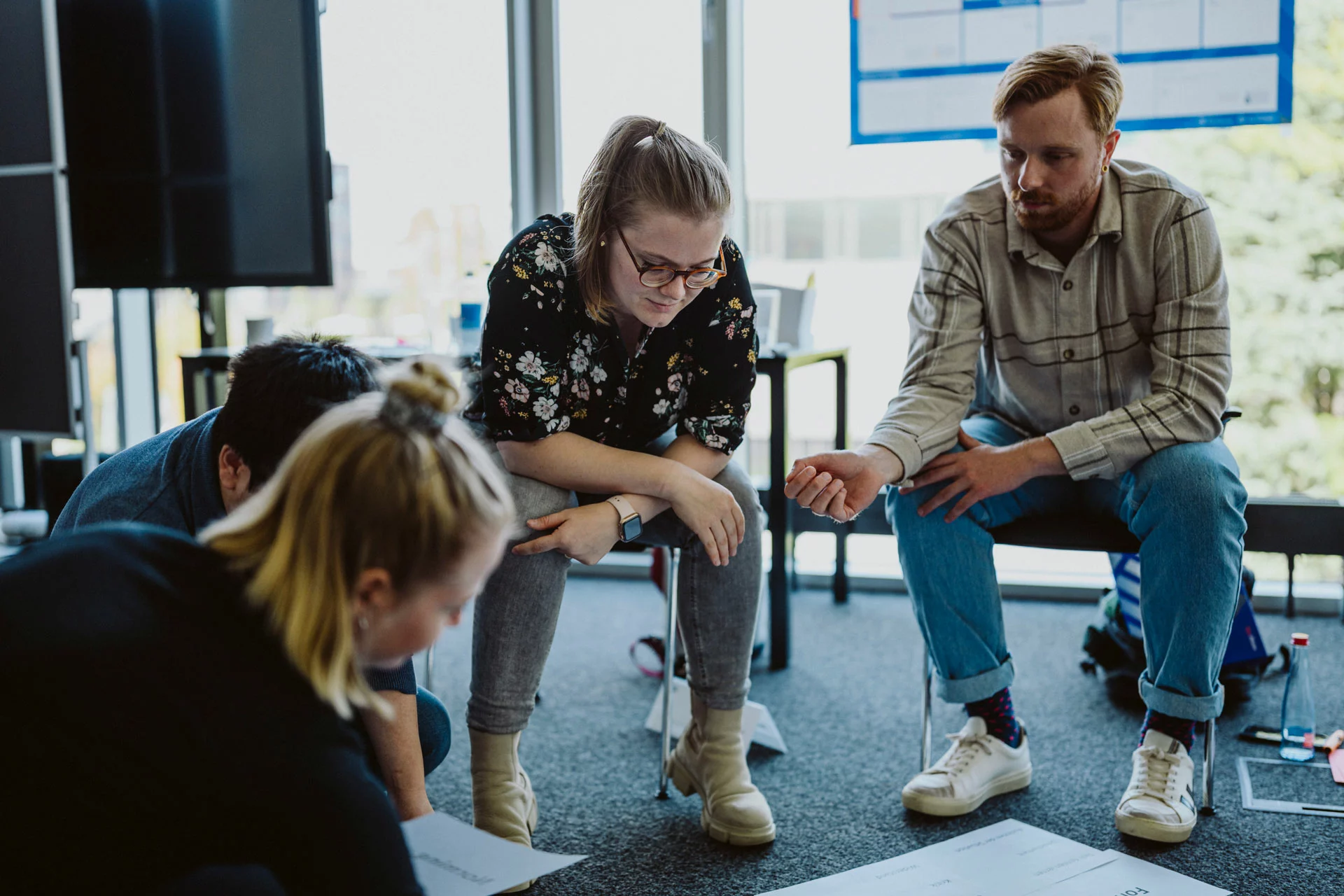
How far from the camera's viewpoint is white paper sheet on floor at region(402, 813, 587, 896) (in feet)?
3.61

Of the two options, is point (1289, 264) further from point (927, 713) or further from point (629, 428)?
point (629, 428)

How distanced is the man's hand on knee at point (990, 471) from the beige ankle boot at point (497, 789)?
0.73 meters

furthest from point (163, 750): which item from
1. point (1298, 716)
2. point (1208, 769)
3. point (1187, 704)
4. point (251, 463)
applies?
point (1298, 716)

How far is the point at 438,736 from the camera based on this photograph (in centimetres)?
153

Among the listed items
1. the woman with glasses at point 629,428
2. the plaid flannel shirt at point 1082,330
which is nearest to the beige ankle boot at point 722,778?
the woman with glasses at point 629,428

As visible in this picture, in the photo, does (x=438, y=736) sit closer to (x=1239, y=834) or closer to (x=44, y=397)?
(x=1239, y=834)

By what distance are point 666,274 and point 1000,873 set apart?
2.97 feet

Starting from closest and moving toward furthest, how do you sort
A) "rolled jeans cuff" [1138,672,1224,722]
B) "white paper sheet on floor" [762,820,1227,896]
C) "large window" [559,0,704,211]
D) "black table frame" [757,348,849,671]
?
1. "white paper sheet on floor" [762,820,1227,896]
2. "rolled jeans cuff" [1138,672,1224,722]
3. "black table frame" [757,348,849,671]
4. "large window" [559,0,704,211]

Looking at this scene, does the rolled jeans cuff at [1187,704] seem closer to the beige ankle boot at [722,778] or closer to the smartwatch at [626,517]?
the beige ankle boot at [722,778]

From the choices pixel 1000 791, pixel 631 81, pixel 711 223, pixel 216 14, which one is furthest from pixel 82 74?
pixel 1000 791

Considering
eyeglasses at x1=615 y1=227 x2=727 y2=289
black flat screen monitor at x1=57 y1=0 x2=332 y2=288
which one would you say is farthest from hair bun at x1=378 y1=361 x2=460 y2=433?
black flat screen monitor at x1=57 y1=0 x2=332 y2=288

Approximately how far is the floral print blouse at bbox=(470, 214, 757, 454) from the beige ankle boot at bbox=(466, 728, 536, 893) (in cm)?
43

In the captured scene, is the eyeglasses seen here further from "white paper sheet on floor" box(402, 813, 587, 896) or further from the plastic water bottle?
the plastic water bottle

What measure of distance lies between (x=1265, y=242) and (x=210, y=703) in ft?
9.17
